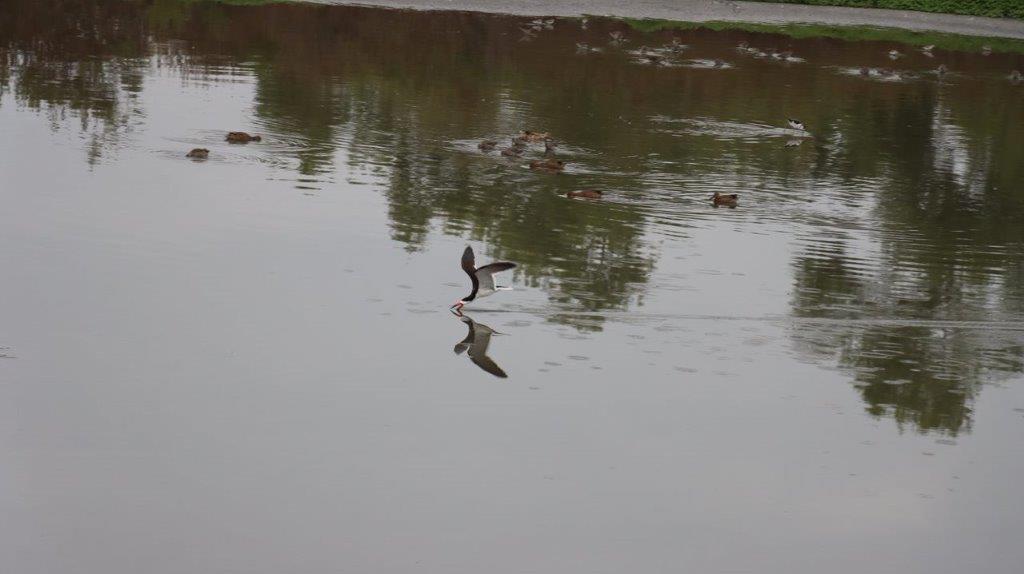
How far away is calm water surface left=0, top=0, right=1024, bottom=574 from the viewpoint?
1327 cm

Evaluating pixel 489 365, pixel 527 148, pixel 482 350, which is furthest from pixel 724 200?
pixel 489 365

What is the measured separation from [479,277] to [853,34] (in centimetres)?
4265

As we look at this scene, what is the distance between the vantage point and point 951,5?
210 feet

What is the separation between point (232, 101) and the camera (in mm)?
34062

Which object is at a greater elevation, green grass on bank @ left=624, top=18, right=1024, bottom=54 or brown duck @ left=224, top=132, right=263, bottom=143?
green grass on bank @ left=624, top=18, right=1024, bottom=54

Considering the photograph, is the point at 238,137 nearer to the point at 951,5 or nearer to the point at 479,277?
the point at 479,277

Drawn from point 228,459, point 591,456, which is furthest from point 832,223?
point 228,459

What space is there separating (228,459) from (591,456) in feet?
11.8

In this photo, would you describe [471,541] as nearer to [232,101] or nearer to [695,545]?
[695,545]

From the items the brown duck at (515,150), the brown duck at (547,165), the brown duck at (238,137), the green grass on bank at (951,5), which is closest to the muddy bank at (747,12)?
the green grass on bank at (951,5)

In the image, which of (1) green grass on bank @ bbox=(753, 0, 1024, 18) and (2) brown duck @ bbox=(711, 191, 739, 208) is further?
(1) green grass on bank @ bbox=(753, 0, 1024, 18)

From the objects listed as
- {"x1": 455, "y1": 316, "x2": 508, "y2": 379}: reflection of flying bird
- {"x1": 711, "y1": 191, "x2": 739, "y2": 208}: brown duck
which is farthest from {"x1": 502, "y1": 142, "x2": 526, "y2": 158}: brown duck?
{"x1": 455, "y1": 316, "x2": 508, "y2": 379}: reflection of flying bird

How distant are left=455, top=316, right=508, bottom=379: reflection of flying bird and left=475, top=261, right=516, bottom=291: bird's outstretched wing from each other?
487mm

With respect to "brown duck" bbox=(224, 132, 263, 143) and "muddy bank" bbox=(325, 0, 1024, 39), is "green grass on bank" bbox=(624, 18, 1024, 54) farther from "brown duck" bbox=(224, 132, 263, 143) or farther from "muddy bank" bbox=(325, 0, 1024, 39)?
"brown duck" bbox=(224, 132, 263, 143)
